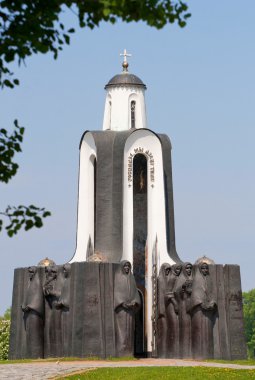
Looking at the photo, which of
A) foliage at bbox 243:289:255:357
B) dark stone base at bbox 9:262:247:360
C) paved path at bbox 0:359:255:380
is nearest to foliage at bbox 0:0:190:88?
paved path at bbox 0:359:255:380

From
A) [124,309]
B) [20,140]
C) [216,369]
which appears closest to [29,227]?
[20,140]

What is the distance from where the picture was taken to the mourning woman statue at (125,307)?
2798 cm

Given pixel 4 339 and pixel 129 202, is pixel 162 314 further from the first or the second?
pixel 4 339

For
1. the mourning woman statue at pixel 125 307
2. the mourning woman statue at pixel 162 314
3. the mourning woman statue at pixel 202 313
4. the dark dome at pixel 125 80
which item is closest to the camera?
the mourning woman statue at pixel 125 307

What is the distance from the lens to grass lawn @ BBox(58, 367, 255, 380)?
2120 centimetres

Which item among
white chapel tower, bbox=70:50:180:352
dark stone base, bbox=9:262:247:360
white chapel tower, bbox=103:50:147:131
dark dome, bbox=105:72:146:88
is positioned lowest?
dark stone base, bbox=9:262:247:360

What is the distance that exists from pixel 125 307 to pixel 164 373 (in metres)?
6.61

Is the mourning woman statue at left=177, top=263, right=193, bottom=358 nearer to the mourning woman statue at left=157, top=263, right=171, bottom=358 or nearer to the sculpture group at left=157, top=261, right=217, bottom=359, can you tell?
the sculpture group at left=157, top=261, right=217, bottom=359

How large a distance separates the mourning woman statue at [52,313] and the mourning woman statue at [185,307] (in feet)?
11.8

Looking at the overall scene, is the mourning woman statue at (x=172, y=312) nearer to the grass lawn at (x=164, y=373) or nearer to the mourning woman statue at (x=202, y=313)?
the mourning woman statue at (x=202, y=313)

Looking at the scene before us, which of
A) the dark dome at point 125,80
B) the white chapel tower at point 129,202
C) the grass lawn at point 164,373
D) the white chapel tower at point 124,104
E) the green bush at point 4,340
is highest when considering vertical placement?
the dark dome at point 125,80

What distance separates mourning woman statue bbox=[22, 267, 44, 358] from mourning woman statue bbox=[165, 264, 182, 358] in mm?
3855

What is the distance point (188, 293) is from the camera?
2894 cm

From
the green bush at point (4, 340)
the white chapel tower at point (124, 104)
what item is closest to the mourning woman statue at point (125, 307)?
the white chapel tower at point (124, 104)
